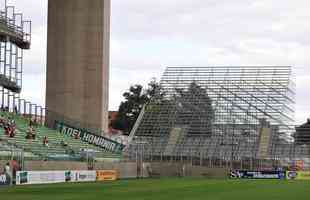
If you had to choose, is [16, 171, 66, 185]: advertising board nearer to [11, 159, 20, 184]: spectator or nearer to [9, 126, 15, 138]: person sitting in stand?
[11, 159, 20, 184]: spectator

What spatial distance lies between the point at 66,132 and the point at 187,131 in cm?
1671

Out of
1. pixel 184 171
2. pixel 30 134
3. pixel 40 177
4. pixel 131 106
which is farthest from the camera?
pixel 131 106

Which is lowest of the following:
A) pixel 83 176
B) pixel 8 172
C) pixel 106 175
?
pixel 106 175

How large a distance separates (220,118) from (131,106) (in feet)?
196

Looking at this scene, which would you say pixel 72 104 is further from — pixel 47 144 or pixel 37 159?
pixel 37 159

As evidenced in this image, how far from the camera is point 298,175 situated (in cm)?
6944

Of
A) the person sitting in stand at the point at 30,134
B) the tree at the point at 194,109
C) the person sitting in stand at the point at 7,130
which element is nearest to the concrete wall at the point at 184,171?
the tree at the point at 194,109

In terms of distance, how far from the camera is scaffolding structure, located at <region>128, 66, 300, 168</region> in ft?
252

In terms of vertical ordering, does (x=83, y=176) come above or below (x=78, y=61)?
below

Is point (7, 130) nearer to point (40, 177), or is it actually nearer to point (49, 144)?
point (49, 144)

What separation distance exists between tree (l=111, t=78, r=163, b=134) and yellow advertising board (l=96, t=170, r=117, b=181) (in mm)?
76120

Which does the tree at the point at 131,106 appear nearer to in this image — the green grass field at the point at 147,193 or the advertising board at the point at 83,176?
the advertising board at the point at 83,176

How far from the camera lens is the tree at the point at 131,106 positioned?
13888 centimetres

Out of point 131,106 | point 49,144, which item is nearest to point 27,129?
point 49,144
